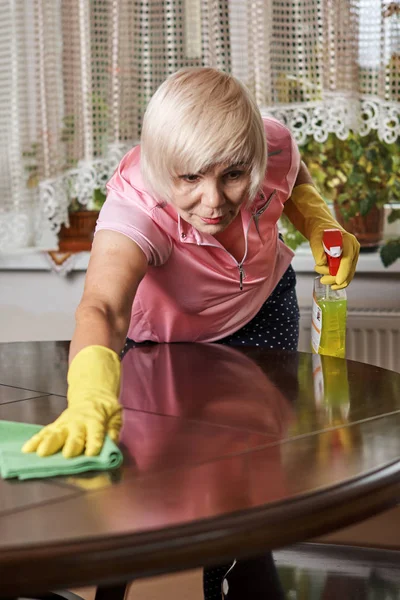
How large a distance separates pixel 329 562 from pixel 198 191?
33.8 inches

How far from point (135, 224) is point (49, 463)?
68 cm

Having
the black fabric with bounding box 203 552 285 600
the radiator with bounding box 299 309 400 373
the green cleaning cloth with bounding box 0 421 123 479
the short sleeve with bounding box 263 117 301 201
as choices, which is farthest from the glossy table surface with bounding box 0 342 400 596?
the radiator with bounding box 299 309 400 373

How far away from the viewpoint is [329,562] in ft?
6.04

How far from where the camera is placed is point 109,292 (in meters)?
1.41

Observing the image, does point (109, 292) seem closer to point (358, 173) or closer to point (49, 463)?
point (49, 463)

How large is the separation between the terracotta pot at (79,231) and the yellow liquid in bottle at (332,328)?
1.22 meters

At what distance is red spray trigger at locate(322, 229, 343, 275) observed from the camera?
182cm

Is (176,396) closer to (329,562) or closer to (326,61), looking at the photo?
(329,562)

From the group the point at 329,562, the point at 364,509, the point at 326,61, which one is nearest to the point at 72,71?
the point at 326,61

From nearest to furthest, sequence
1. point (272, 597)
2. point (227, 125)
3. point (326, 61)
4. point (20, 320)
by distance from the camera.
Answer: point (227, 125) → point (272, 597) → point (326, 61) → point (20, 320)

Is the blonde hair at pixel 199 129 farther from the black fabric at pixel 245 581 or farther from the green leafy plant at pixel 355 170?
the green leafy plant at pixel 355 170

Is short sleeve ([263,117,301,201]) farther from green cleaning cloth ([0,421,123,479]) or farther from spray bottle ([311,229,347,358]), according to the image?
green cleaning cloth ([0,421,123,479])

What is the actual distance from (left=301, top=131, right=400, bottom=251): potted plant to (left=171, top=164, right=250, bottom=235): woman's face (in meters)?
1.25

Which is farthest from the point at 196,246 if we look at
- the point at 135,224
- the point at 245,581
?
the point at 245,581
